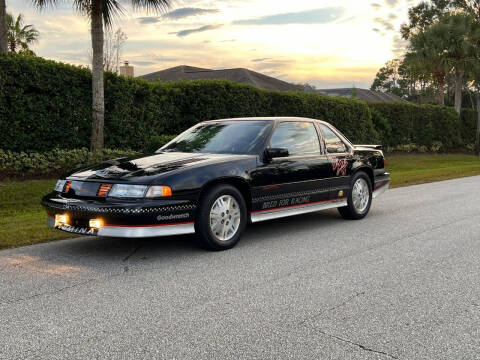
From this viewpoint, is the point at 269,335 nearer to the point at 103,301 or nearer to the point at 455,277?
the point at 103,301

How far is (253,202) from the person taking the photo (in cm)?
673

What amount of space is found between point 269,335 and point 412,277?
2165 mm

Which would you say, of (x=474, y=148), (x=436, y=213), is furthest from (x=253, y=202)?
(x=474, y=148)

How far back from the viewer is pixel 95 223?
5.73 m

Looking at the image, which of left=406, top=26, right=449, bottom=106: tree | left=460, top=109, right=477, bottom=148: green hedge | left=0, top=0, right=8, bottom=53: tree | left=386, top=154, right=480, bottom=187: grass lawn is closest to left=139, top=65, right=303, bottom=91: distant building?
left=386, top=154, right=480, bottom=187: grass lawn

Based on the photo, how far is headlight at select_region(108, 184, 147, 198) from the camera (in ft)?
18.8

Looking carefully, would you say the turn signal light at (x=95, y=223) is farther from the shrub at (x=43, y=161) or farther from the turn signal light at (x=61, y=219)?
the shrub at (x=43, y=161)

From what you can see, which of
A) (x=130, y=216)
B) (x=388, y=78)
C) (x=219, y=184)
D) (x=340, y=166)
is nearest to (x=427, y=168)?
(x=340, y=166)

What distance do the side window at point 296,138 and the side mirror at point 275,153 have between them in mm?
269

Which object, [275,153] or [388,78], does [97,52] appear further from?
[388,78]

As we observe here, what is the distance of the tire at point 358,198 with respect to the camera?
8562 mm

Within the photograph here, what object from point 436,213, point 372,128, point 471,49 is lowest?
point 436,213

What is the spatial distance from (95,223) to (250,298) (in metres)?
2.11

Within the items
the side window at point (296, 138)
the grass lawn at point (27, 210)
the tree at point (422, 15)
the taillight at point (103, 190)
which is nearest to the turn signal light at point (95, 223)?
the taillight at point (103, 190)
